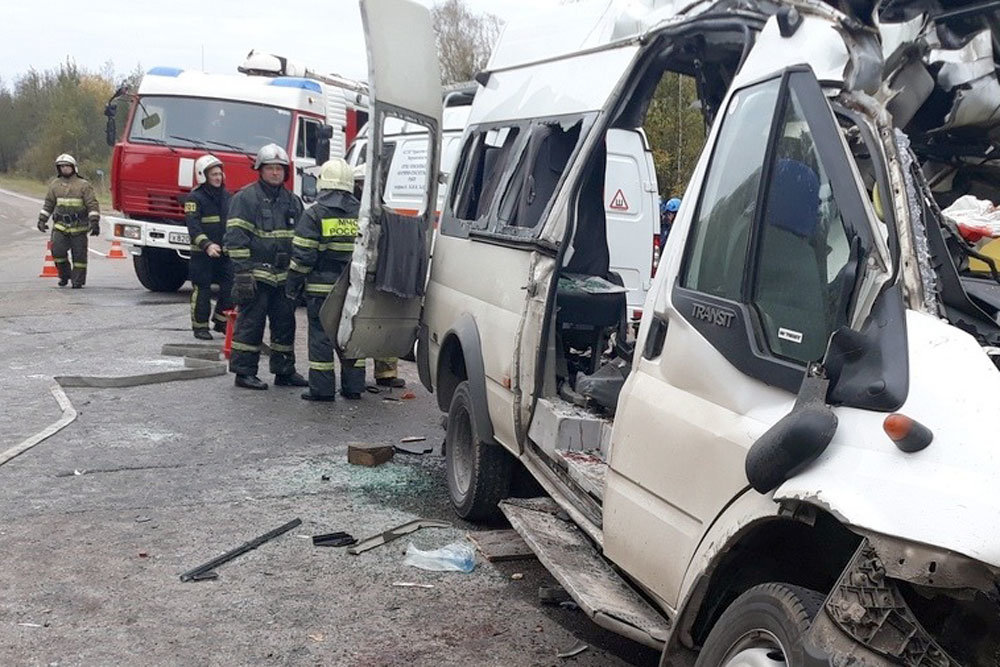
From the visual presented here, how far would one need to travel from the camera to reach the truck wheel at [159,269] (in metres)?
15.1

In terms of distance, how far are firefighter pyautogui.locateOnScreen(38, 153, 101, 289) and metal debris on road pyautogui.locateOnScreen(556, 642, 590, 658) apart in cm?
1290

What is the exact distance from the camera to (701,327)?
124 inches

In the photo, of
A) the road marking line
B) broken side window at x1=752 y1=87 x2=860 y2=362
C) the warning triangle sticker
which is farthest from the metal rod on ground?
the warning triangle sticker

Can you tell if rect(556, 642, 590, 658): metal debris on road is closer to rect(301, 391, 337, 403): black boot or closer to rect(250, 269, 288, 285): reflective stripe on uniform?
rect(301, 391, 337, 403): black boot

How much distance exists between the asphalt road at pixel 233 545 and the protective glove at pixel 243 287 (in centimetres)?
80

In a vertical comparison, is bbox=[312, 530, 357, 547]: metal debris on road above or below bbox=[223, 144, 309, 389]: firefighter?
below

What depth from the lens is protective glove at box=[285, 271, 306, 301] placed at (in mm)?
8320

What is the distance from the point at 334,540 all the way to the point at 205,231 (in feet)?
22.0

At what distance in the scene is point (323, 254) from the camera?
828 centimetres

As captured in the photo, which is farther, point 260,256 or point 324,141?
point 324,141

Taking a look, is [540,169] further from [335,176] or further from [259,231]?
[259,231]

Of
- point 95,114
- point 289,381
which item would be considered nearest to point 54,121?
point 95,114

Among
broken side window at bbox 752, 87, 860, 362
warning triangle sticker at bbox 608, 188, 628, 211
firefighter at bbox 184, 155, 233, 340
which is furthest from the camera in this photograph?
firefighter at bbox 184, 155, 233, 340

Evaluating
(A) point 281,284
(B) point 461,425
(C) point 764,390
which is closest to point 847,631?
(C) point 764,390
